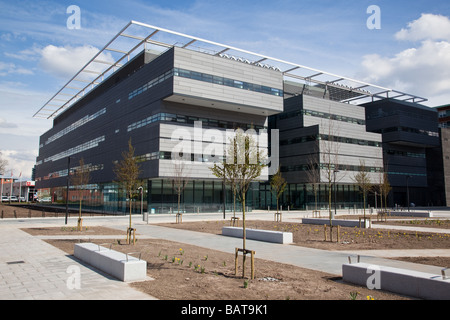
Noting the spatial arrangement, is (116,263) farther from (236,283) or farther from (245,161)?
(245,161)

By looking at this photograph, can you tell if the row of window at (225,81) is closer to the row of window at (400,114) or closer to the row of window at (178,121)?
the row of window at (178,121)

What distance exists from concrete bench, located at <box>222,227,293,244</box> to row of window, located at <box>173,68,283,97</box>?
31365 millimetres

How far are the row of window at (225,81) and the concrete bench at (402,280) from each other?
4199 cm

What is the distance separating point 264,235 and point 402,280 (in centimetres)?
1086

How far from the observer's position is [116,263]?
9.47 metres

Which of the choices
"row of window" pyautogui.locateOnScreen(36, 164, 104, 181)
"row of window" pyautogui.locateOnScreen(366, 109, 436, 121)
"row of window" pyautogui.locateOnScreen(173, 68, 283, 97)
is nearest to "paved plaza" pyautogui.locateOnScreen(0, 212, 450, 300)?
"row of window" pyautogui.locateOnScreen(173, 68, 283, 97)

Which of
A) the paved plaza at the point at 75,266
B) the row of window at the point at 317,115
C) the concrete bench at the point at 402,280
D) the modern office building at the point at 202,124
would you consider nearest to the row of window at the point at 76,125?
the modern office building at the point at 202,124

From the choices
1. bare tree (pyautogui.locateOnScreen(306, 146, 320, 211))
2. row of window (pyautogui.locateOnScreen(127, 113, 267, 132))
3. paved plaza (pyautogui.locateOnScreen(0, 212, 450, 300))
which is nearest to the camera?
paved plaza (pyautogui.locateOnScreen(0, 212, 450, 300))

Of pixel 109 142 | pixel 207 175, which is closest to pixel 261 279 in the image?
pixel 207 175

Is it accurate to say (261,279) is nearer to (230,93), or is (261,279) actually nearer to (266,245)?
(266,245)

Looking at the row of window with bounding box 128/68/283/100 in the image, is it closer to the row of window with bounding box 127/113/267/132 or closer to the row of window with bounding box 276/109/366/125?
the row of window with bounding box 127/113/267/132

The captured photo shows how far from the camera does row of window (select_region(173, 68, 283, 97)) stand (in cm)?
4808

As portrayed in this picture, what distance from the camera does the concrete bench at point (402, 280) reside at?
737cm

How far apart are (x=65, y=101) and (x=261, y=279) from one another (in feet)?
288
